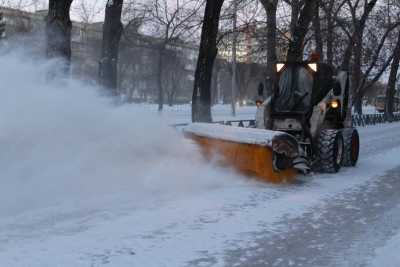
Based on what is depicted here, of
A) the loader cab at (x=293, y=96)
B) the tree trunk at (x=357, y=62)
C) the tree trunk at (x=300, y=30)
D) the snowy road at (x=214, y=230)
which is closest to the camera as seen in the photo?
the snowy road at (x=214, y=230)

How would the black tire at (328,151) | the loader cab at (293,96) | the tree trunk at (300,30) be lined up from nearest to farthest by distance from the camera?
1. the black tire at (328,151)
2. the loader cab at (293,96)
3. the tree trunk at (300,30)

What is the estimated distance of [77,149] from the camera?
8086mm

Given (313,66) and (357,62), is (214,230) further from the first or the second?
(357,62)

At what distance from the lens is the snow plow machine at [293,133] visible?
30.0ft

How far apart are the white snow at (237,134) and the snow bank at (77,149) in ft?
1.76

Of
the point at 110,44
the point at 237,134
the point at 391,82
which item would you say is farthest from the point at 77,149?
the point at 391,82

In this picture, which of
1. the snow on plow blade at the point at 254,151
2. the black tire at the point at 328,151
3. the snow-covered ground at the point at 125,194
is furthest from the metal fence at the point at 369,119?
the snow on plow blade at the point at 254,151

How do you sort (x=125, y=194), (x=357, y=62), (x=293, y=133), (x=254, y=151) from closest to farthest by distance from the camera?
(x=125, y=194)
(x=254, y=151)
(x=293, y=133)
(x=357, y=62)

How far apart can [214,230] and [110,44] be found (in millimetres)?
10740

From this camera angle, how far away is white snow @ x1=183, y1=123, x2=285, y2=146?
9039mm

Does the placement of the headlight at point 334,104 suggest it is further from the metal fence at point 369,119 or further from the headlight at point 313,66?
the metal fence at point 369,119

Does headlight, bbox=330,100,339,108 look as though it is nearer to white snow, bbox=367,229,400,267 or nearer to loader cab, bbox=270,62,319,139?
loader cab, bbox=270,62,319,139

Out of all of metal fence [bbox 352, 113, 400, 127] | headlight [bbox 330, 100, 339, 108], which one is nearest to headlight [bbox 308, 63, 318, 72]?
headlight [bbox 330, 100, 339, 108]

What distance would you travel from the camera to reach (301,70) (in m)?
11.5
